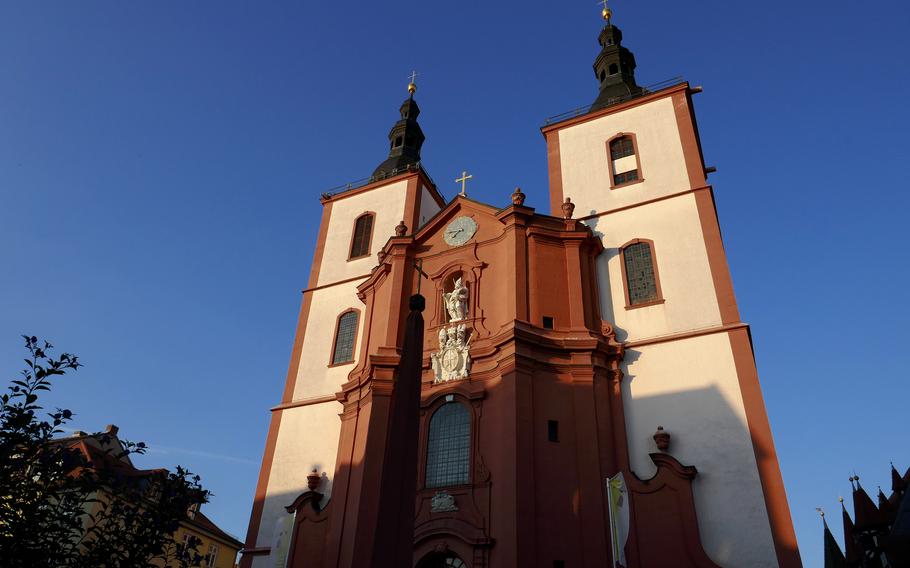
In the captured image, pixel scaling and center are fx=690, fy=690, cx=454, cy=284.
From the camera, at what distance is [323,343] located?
81.0 ft

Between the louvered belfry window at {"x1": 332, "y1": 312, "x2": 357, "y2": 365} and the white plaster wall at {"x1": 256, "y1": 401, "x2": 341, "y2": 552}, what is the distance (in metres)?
1.87

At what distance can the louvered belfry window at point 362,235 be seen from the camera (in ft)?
88.6

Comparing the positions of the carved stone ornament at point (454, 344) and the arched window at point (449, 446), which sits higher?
the carved stone ornament at point (454, 344)

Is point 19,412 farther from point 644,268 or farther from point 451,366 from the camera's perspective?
point 644,268

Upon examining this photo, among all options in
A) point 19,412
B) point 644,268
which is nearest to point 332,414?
point 644,268

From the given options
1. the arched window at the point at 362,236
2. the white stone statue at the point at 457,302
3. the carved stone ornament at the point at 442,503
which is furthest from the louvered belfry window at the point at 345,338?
the carved stone ornament at the point at 442,503

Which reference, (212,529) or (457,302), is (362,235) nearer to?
(457,302)

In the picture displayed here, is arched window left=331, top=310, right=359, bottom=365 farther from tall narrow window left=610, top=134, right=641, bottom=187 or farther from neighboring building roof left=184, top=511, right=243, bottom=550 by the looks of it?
neighboring building roof left=184, top=511, right=243, bottom=550

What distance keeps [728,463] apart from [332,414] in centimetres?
1213

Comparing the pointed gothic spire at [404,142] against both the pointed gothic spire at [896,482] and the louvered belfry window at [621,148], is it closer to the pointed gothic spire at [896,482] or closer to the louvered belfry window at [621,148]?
the louvered belfry window at [621,148]

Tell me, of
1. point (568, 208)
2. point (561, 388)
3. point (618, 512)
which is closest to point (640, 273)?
point (568, 208)

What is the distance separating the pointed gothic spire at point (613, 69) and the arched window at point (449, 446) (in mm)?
13175

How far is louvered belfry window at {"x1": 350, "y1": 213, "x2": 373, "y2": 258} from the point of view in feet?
88.6

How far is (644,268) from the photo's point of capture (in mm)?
20141
